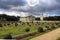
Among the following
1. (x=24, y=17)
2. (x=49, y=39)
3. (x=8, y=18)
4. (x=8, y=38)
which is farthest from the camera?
(x=24, y=17)

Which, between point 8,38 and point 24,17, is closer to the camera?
point 8,38

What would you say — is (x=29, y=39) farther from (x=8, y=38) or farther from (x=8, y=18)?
(x=8, y=18)

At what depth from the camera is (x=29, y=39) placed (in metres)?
19.8

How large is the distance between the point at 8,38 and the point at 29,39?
3759 mm

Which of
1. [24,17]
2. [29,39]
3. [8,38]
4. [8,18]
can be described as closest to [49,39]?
[29,39]

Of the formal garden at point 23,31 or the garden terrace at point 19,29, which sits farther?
the garden terrace at point 19,29

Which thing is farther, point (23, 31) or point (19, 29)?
point (19, 29)

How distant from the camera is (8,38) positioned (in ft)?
55.2

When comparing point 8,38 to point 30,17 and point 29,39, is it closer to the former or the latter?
point 29,39

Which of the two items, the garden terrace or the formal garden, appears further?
the garden terrace

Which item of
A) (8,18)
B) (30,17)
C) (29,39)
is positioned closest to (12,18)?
(8,18)

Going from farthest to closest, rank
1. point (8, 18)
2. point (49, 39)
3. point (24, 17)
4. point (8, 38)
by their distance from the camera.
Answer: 1. point (24, 17)
2. point (8, 18)
3. point (49, 39)
4. point (8, 38)

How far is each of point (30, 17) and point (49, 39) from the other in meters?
114

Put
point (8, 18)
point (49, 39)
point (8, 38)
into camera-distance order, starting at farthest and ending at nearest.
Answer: point (8, 18), point (49, 39), point (8, 38)
